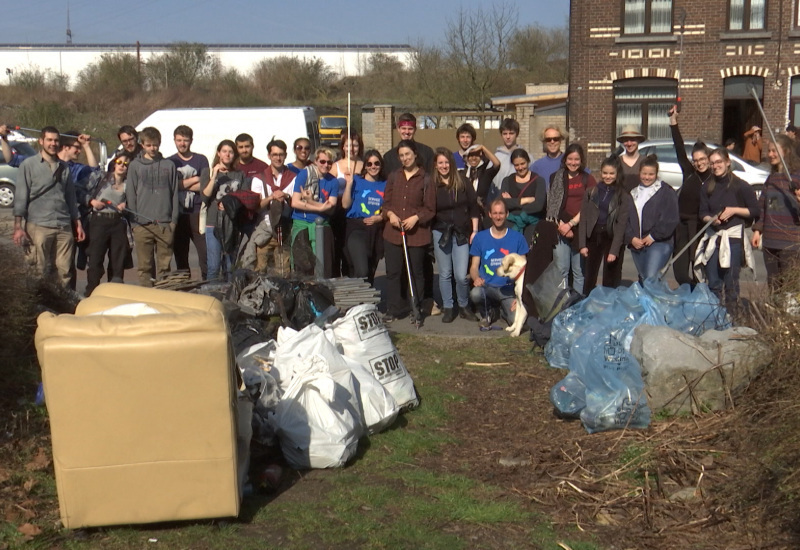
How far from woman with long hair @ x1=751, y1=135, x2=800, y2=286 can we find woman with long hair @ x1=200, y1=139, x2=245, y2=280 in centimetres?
522

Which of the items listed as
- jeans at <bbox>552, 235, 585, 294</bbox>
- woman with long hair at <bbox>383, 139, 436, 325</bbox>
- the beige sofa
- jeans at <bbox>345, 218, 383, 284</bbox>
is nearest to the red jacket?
woman with long hair at <bbox>383, 139, 436, 325</bbox>

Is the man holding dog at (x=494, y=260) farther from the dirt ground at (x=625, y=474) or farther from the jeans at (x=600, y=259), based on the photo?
the dirt ground at (x=625, y=474)

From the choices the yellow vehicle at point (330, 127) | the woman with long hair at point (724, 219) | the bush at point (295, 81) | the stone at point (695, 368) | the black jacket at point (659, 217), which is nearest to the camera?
the stone at point (695, 368)

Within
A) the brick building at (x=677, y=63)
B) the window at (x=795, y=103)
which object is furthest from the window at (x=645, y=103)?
the window at (x=795, y=103)

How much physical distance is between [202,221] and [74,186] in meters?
1.35

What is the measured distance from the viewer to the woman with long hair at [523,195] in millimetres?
9883

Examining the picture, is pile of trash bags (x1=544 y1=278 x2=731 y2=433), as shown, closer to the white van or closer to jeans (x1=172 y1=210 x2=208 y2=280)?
jeans (x1=172 y1=210 x2=208 y2=280)

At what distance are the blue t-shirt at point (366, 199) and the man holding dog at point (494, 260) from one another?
1.16m

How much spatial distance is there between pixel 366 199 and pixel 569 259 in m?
2.24

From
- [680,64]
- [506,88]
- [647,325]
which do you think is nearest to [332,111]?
[506,88]

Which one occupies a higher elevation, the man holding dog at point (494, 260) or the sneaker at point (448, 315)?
the man holding dog at point (494, 260)

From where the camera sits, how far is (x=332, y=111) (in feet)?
159

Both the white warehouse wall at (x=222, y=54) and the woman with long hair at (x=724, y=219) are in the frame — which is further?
the white warehouse wall at (x=222, y=54)

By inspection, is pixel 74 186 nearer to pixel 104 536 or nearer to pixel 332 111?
pixel 104 536
